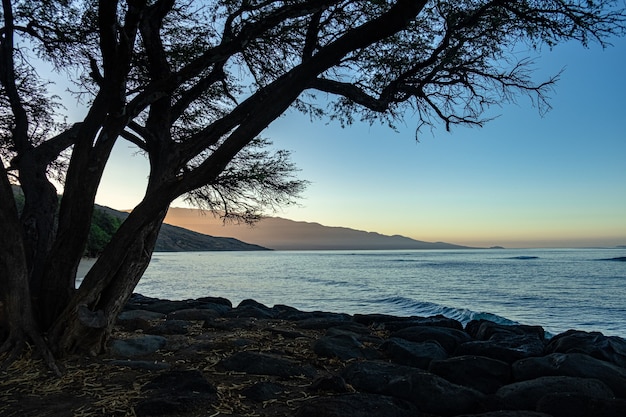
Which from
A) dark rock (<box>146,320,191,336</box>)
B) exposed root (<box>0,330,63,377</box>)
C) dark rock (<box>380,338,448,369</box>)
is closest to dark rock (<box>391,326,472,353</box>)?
dark rock (<box>380,338,448,369</box>)

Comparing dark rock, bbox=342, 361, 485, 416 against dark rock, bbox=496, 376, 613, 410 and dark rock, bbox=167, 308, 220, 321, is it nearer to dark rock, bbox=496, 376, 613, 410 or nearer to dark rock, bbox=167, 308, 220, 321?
dark rock, bbox=496, 376, 613, 410

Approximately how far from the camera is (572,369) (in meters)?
5.29

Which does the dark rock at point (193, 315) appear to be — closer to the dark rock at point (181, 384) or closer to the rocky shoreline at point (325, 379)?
the rocky shoreline at point (325, 379)

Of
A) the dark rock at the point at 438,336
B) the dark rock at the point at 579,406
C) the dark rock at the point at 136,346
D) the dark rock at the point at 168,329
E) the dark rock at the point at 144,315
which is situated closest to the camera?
the dark rock at the point at 579,406

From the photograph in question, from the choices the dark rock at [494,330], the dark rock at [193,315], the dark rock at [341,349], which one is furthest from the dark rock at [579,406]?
the dark rock at [193,315]

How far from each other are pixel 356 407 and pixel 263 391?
111 centimetres

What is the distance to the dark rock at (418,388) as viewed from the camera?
439 cm

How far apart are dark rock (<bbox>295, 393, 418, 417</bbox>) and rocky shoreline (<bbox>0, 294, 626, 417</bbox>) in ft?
0.03

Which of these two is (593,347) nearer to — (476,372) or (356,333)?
(476,372)

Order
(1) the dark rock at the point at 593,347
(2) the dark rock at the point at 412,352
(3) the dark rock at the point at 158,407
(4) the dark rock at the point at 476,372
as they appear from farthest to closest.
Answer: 1. (1) the dark rock at the point at 593,347
2. (2) the dark rock at the point at 412,352
3. (4) the dark rock at the point at 476,372
4. (3) the dark rock at the point at 158,407

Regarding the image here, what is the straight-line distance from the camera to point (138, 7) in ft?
17.2

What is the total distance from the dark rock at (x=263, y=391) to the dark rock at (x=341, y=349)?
1.66 m

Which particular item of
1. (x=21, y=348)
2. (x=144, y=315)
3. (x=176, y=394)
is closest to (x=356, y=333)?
(x=176, y=394)

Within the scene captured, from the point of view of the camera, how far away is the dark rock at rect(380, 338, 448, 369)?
6160 millimetres
